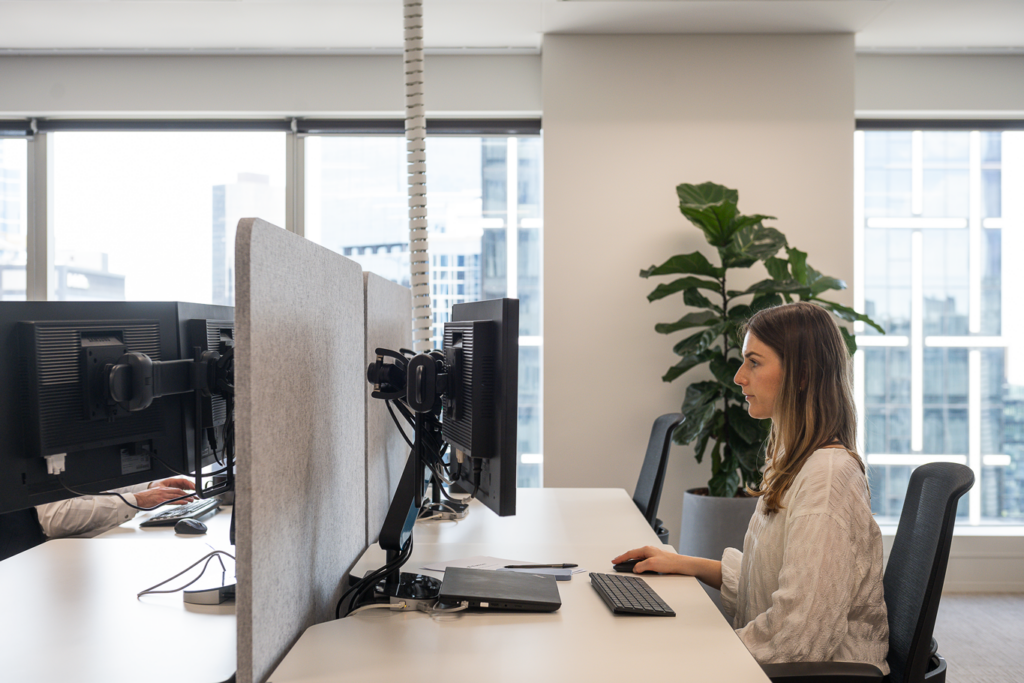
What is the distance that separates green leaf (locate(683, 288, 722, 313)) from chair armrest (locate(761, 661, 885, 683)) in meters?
1.86

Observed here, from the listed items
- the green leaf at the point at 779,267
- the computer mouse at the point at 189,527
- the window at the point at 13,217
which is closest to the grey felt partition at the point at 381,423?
the computer mouse at the point at 189,527

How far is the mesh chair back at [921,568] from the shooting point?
1049mm

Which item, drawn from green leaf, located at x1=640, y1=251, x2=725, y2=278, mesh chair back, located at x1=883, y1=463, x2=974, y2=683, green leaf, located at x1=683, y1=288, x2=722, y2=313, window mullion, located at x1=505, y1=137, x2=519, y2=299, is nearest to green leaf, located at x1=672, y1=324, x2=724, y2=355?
green leaf, located at x1=683, y1=288, x2=722, y2=313

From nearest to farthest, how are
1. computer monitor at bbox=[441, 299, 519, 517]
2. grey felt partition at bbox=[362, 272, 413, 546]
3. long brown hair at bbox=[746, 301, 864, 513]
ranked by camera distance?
computer monitor at bbox=[441, 299, 519, 517]
long brown hair at bbox=[746, 301, 864, 513]
grey felt partition at bbox=[362, 272, 413, 546]

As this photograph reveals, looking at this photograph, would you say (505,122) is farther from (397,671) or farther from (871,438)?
(397,671)

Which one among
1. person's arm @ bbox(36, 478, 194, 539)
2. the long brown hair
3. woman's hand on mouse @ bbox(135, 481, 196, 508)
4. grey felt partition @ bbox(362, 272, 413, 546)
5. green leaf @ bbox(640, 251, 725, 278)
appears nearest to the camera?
the long brown hair

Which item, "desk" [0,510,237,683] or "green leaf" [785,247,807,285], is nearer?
"desk" [0,510,237,683]

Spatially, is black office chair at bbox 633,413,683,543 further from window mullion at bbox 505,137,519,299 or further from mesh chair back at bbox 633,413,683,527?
window mullion at bbox 505,137,519,299

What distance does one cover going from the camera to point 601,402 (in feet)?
9.87

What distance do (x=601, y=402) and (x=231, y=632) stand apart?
2.17 metres

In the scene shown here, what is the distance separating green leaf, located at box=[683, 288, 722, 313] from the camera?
107 inches

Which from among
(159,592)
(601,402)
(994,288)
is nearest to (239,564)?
(159,592)

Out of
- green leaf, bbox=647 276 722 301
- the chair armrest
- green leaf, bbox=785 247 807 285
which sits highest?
green leaf, bbox=785 247 807 285

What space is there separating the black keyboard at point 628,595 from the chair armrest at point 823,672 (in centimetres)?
18
